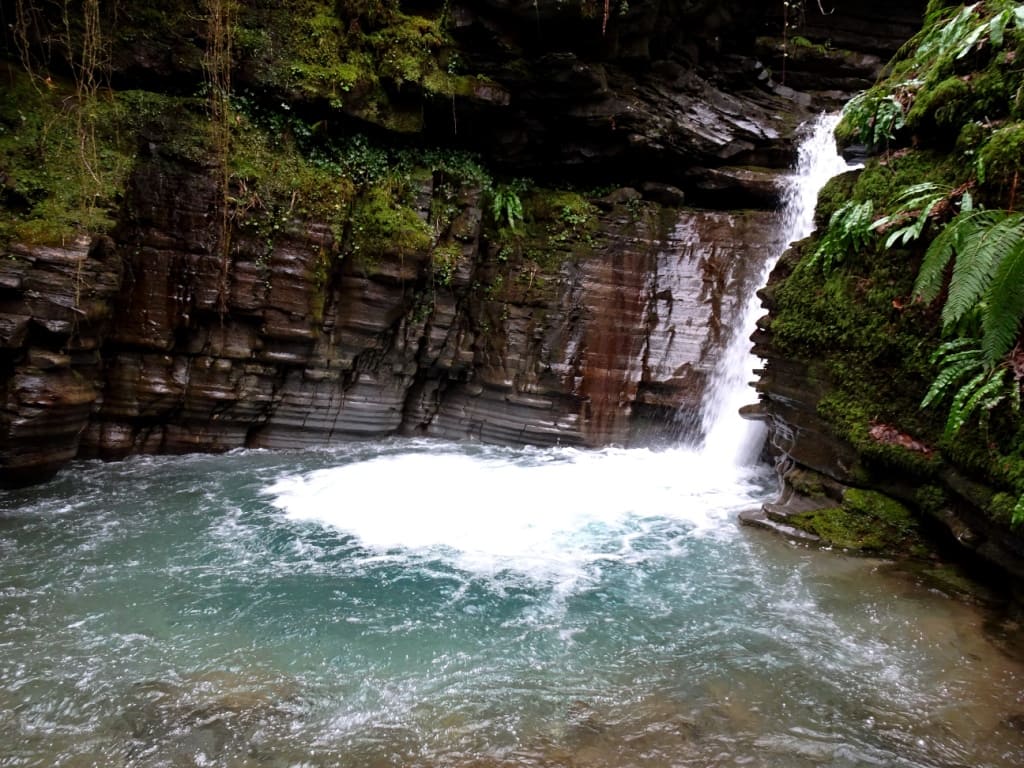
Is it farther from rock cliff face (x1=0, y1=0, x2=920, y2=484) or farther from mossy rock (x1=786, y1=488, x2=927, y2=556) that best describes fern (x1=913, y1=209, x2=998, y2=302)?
rock cliff face (x1=0, y1=0, x2=920, y2=484)

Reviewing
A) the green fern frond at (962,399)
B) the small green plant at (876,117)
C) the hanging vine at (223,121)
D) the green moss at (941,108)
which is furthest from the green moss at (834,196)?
the hanging vine at (223,121)

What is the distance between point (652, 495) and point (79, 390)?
283 inches

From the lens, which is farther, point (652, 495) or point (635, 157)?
point (635, 157)

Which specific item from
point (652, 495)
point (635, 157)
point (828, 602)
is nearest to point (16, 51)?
point (635, 157)

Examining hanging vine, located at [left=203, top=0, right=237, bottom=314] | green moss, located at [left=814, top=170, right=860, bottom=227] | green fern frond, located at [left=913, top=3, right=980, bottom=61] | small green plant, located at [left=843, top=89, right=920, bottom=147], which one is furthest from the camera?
hanging vine, located at [left=203, top=0, right=237, bottom=314]

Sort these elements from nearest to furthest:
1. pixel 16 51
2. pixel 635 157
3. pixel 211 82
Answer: pixel 16 51 → pixel 211 82 → pixel 635 157

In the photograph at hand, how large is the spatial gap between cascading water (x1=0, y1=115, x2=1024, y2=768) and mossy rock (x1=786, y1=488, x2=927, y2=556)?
32cm

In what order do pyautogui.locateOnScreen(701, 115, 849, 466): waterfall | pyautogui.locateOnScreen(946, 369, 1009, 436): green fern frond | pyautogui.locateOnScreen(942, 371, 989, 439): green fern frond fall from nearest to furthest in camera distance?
pyautogui.locateOnScreen(946, 369, 1009, 436): green fern frond < pyautogui.locateOnScreen(942, 371, 989, 439): green fern frond < pyautogui.locateOnScreen(701, 115, 849, 466): waterfall

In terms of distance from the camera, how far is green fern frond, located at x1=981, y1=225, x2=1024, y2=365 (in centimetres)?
411

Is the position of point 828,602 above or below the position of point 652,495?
above

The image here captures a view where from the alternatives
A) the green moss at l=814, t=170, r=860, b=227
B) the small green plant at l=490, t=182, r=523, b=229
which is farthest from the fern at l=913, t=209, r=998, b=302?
the small green plant at l=490, t=182, r=523, b=229

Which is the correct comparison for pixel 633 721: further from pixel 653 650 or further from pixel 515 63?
pixel 515 63

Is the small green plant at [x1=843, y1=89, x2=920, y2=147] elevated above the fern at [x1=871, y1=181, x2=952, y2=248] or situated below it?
above

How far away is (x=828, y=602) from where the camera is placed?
480cm
